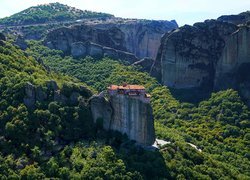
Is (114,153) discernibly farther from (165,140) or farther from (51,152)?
(165,140)

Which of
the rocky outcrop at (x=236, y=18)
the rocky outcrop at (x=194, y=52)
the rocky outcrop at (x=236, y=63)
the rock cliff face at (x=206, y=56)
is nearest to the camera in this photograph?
the rocky outcrop at (x=236, y=63)

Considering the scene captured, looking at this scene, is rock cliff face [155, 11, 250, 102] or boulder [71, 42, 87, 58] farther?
boulder [71, 42, 87, 58]

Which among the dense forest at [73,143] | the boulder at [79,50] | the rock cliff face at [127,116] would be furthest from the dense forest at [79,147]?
the boulder at [79,50]

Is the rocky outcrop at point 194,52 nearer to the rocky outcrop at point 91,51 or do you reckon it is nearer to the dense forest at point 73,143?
the rocky outcrop at point 91,51

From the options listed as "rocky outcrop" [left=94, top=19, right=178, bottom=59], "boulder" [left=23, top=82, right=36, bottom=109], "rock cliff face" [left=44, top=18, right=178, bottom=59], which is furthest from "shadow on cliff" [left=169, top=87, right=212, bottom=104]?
"rocky outcrop" [left=94, top=19, right=178, bottom=59]

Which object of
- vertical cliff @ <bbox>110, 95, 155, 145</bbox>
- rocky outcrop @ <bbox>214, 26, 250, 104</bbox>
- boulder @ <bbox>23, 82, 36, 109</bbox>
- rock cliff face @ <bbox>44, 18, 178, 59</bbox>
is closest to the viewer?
vertical cliff @ <bbox>110, 95, 155, 145</bbox>

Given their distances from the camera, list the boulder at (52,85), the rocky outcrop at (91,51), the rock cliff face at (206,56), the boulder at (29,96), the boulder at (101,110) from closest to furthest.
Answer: the boulder at (29,96) → the boulder at (101,110) → the boulder at (52,85) → the rock cliff face at (206,56) → the rocky outcrop at (91,51)

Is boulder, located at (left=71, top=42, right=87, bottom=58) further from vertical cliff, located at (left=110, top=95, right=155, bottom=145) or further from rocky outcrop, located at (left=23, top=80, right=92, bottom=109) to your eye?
vertical cliff, located at (left=110, top=95, right=155, bottom=145)
